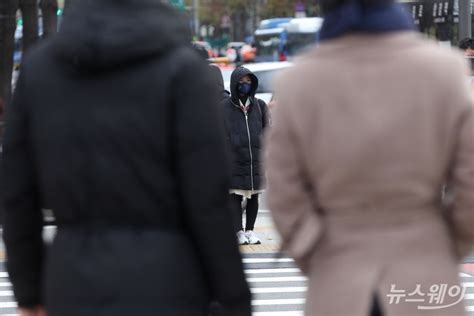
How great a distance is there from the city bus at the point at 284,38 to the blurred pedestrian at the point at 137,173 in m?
40.6

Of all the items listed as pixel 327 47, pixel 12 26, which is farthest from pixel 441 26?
pixel 327 47

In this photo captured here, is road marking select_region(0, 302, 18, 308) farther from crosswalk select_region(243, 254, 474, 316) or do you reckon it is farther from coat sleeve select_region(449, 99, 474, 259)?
coat sleeve select_region(449, 99, 474, 259)

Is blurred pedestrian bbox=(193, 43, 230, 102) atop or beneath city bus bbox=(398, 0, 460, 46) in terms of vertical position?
atop

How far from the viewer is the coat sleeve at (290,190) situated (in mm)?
3926

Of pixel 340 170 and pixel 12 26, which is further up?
pixel 340 170

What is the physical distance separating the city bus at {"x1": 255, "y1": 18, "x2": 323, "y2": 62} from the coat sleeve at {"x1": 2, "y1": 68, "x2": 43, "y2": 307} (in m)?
40.5

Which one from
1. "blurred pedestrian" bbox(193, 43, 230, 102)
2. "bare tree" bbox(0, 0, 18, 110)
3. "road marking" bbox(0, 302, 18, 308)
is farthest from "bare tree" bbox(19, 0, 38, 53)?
"road marking" bbox(0, 302, 18, 308)

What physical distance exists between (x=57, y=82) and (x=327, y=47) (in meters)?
0.76

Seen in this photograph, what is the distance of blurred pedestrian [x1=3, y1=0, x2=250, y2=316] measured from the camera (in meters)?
3.76

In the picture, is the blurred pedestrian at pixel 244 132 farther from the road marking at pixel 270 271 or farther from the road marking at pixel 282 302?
the road marking at pixel 282 302

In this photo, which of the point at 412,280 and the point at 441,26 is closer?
the point at 412,280

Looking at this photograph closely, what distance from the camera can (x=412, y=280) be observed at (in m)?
3.90

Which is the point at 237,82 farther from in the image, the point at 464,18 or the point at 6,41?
the point at 6,41

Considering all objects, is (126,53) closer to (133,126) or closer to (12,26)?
(133,126)
